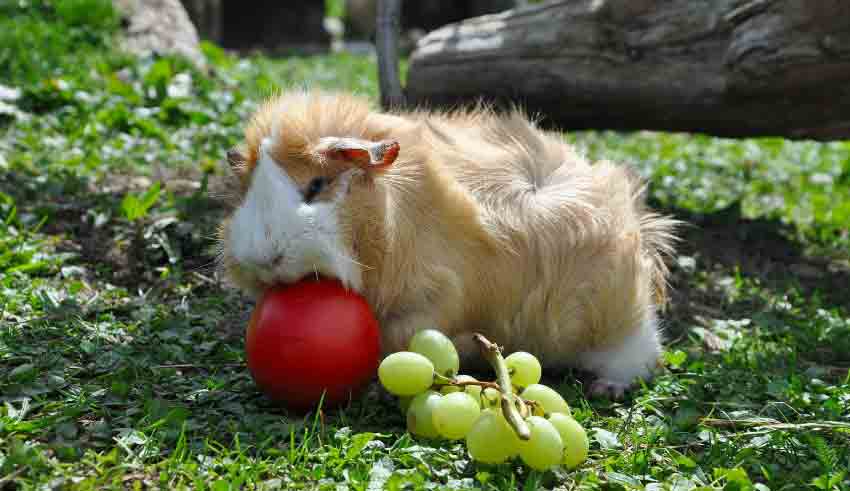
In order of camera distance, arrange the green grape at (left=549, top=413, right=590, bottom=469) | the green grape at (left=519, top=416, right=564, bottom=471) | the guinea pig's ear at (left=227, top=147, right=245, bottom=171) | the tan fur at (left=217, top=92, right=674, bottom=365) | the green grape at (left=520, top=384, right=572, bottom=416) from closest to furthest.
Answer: the green grape at (left=519, top=416, right=564, bottom=471) < the green grape at (left=549, top=413, right=590, bottom=469) < the green grape at (left=520, top=384, right=572, bottom=416) < the tan fur at (left=217, top=92, right=674, bottom=365) < the guinea pig's ear at (left=227, top=147, right=245, bottom=171)

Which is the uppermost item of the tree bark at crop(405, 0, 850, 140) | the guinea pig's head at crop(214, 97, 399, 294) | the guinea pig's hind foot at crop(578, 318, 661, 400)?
the tree bark at crop(405, 0, 850, 140)

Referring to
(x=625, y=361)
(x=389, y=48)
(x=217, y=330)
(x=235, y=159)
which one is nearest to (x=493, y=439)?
(x=625, y=361)

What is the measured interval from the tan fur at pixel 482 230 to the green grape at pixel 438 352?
0.19 m

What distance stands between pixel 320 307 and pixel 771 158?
4.47 m

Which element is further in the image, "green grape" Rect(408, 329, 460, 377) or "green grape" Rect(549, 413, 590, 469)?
"green grape" Rect(408, 329, 460, 377)

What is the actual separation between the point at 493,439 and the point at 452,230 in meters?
0.79

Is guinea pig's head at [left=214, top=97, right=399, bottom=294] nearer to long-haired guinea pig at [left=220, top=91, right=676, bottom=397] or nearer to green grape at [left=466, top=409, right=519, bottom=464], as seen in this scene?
long-haired guinea pig at [left=220, top=91, right=676, bottom=397]

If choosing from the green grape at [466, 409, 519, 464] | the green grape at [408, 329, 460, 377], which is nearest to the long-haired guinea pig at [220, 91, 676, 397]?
the green grape at [408, 329, 460, 377]

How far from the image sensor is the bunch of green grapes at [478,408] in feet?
6.56

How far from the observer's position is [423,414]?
2186mm

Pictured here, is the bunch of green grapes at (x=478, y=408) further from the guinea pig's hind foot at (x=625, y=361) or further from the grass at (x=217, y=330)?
the guinea pig's hind foot at (x=625, y=361)

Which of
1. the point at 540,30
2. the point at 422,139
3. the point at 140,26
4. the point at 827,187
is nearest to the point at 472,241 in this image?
the point at 422,139

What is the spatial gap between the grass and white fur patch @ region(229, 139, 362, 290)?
0.41 meters

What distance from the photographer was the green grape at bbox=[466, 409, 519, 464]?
78.7 inches
